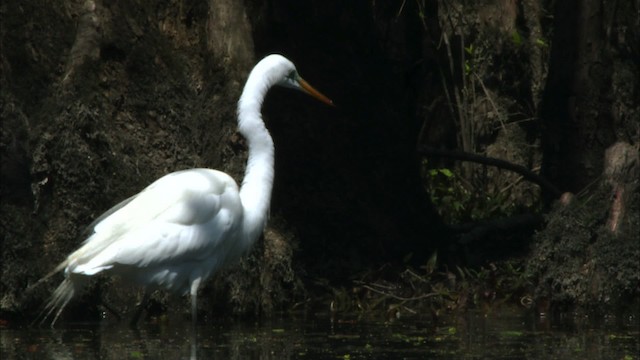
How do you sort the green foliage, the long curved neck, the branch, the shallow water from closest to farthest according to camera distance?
the shallow water < the long curved neck < the branch < the green foliage

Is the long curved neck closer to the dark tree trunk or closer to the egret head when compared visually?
the egret head

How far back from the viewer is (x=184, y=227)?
7.91m

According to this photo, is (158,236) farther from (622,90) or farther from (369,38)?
(622,90)

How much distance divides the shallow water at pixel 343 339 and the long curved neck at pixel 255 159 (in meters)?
0.73

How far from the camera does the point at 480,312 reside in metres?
9.83

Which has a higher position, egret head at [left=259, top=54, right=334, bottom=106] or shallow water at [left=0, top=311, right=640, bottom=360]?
egret head at [left=259, top=54, right=334, bottom=106]

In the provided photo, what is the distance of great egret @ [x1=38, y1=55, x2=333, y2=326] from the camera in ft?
25.3

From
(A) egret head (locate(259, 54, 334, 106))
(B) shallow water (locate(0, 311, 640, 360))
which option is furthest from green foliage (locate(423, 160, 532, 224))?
(A) egret head (locate(259, 54, 334, 106))

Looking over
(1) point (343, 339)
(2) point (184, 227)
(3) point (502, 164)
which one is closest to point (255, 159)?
(2) point (184, 227)

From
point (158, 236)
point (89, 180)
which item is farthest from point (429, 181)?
point (158, 236)

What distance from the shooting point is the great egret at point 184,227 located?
25.3ft

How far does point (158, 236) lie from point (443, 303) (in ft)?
9.20

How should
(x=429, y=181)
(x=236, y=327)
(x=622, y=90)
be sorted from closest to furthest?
(x=236, y=327)
(x=622, y=90)
(x=429, y=181)

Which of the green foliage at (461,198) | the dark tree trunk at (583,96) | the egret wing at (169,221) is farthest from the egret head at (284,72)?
the green foliage at (461,198)
